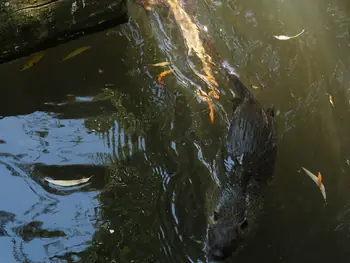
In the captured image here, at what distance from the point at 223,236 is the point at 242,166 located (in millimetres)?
697

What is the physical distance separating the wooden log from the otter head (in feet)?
6.15

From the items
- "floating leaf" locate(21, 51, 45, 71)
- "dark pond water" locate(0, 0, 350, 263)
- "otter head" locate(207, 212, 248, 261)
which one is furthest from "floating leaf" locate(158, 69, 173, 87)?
"otter head" locate(207, 212, 248, 261)

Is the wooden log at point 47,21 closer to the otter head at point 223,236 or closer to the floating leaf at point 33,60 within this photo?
the floating leaf at point 33,60

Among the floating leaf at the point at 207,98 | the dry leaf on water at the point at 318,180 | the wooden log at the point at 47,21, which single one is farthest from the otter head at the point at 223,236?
the wooden log at the point at 47,21

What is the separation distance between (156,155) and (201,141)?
1.47ft

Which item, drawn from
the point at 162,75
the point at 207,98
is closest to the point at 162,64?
the point at 162,75

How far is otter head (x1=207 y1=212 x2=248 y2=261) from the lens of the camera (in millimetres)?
3471

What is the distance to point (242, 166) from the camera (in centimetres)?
400

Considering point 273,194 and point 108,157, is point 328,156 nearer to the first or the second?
point 273,194

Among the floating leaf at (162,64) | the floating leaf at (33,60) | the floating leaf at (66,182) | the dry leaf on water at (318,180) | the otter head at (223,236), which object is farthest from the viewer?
the floating leaf at (162,64)

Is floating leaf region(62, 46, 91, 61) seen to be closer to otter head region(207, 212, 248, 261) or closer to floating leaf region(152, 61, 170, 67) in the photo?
floating leaf region(152, 61, 170, 67)

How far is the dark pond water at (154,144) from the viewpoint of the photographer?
349 centimetres

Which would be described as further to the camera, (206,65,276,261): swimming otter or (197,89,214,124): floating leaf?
(197,89,214,124): floating leaf

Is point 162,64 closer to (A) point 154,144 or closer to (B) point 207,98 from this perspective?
(B) point 207,98
